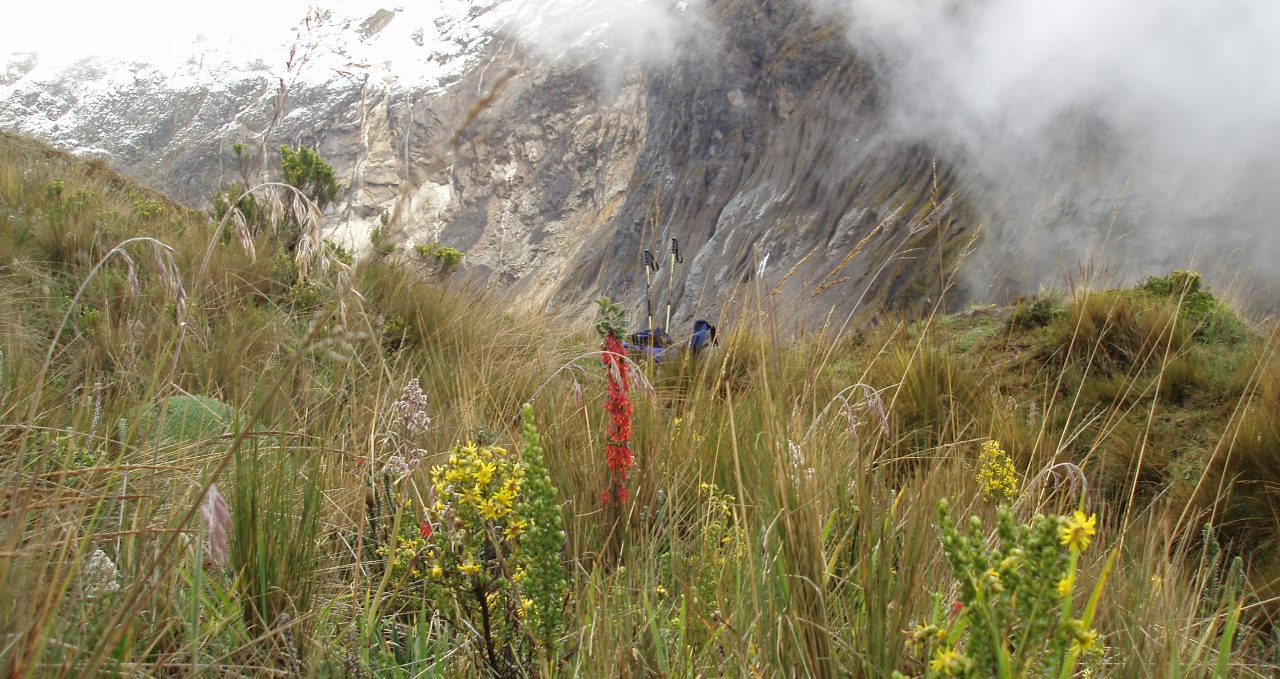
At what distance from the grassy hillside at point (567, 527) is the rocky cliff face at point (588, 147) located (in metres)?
0.45

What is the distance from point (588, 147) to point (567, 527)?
54396 mm

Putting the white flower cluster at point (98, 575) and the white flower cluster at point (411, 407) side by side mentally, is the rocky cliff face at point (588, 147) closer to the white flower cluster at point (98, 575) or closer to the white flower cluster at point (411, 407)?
the white flower cluster at point (411, 407)

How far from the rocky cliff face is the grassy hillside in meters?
0.45

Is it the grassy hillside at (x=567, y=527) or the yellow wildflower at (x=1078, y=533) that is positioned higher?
the yellow wildflower at (x=1078, y=533)

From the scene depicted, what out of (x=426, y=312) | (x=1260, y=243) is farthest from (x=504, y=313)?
(x=1260, y=243)

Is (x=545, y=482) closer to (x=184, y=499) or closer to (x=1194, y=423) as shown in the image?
(x=184, y=499)

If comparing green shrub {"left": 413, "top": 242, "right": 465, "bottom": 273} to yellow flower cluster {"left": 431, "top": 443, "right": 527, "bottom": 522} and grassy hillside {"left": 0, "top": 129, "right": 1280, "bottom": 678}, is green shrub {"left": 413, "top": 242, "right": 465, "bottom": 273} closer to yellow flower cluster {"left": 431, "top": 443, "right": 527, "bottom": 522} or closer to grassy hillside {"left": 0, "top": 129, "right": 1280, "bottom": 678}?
grassy hillside {"left": 0, "top": 129, "right": 1280, "bottom": 678}

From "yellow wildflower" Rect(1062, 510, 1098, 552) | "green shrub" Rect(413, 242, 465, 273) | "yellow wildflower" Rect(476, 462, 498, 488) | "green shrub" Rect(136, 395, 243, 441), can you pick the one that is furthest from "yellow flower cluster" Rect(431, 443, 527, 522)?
"green shrub" Rect(413, 242, 465, 273)

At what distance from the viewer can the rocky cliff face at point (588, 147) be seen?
2348 mm

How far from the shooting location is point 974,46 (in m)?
22.6

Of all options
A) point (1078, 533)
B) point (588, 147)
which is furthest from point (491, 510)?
point (588, 147)

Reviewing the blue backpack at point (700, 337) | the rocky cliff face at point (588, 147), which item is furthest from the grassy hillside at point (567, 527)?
the blue backpack at point (700, 337)

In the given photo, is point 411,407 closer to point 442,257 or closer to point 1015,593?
point 1015,593

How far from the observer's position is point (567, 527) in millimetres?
1562
